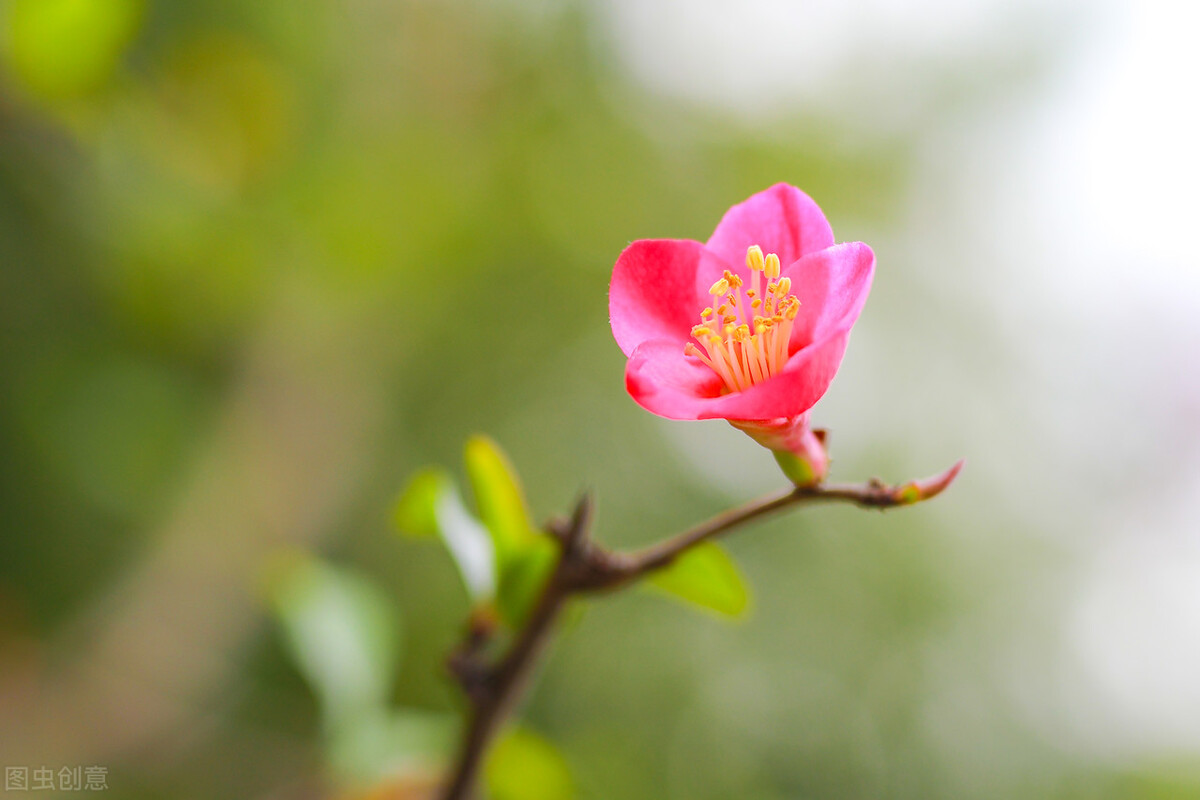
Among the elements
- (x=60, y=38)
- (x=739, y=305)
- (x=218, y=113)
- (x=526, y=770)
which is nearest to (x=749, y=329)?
(x=739, y=305)

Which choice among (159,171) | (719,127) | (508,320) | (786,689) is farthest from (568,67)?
(786,689)

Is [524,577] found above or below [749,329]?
below

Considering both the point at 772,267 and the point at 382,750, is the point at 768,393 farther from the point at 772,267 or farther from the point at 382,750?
the point at 382,750

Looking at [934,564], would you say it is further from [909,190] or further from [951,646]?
[909,190]

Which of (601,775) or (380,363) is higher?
(380,363)

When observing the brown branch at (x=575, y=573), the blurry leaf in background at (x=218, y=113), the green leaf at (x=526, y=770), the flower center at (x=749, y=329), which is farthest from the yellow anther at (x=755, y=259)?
the blurry leaf in background at (x=218, y=113)

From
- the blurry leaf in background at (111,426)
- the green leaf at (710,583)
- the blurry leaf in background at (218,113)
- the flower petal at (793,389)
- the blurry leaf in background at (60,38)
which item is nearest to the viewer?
the flower petal at (793,389)

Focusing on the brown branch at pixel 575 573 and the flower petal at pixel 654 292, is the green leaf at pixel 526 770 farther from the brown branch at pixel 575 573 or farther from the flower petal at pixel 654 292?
the flower petal at pixel 654 292
